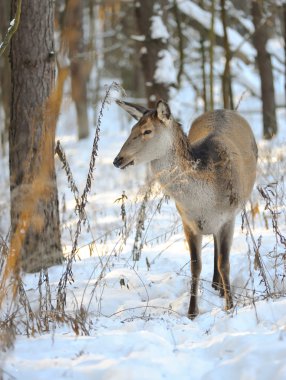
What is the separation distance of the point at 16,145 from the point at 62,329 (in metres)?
1.99

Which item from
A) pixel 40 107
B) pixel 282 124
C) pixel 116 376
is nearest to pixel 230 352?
pixel 116 376

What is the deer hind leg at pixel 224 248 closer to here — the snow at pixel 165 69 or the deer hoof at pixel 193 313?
the deer hoof at pixel 193 313

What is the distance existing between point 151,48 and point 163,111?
5557 mm

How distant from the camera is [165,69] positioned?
1041 centimetres

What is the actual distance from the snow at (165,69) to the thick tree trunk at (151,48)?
2cm

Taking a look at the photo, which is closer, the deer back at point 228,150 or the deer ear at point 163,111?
the deer ear at point 163,111

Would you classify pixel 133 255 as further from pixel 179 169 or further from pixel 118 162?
pixel 118 162

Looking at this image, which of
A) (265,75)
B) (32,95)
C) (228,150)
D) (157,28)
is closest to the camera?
(228,150)

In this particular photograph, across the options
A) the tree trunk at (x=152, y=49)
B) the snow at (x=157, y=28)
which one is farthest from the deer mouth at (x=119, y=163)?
the snow at (x=157, y=28)

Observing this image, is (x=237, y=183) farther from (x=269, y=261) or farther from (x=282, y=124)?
(x=282, y=124)

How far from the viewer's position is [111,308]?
5.00 m

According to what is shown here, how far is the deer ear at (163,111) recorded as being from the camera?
5141mm

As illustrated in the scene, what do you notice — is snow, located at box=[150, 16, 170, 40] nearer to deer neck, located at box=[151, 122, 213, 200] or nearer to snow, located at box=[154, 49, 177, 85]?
snow, located at box=[154, 49, 177, 85]

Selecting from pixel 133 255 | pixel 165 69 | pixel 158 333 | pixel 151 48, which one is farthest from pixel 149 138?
pixel 151 48
